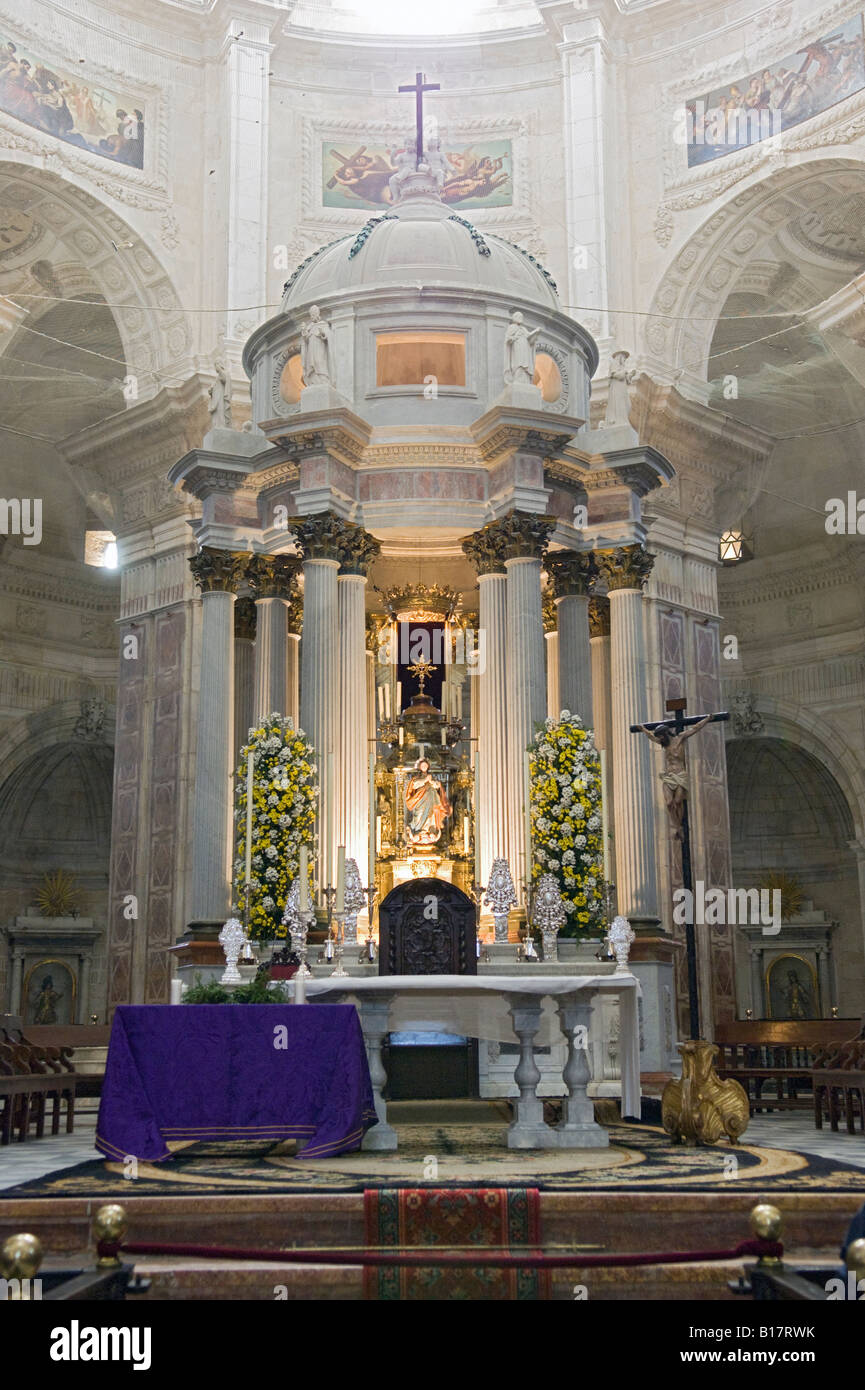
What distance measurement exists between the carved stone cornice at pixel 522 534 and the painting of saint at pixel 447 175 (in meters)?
8.94

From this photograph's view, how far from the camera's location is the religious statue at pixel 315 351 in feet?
51.6

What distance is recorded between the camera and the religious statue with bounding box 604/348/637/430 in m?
17.2

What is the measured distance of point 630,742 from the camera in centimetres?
1638

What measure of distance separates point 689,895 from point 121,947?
11515mm

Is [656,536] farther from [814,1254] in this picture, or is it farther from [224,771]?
[814,1254]

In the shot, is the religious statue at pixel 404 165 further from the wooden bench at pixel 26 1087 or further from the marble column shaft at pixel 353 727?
the wooden bench at pixel 26 1087

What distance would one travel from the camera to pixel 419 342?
54.6 feet

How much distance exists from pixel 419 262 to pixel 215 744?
6.16 metres

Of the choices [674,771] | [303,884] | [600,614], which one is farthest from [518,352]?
[303,884]

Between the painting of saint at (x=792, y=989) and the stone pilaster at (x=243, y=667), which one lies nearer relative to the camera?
the stone pilaster at (x=243, y=667)

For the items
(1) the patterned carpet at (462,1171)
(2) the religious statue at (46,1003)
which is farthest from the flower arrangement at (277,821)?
(2) the religious statue at (46,1003)

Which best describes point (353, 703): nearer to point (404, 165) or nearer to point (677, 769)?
point (677, 769)
